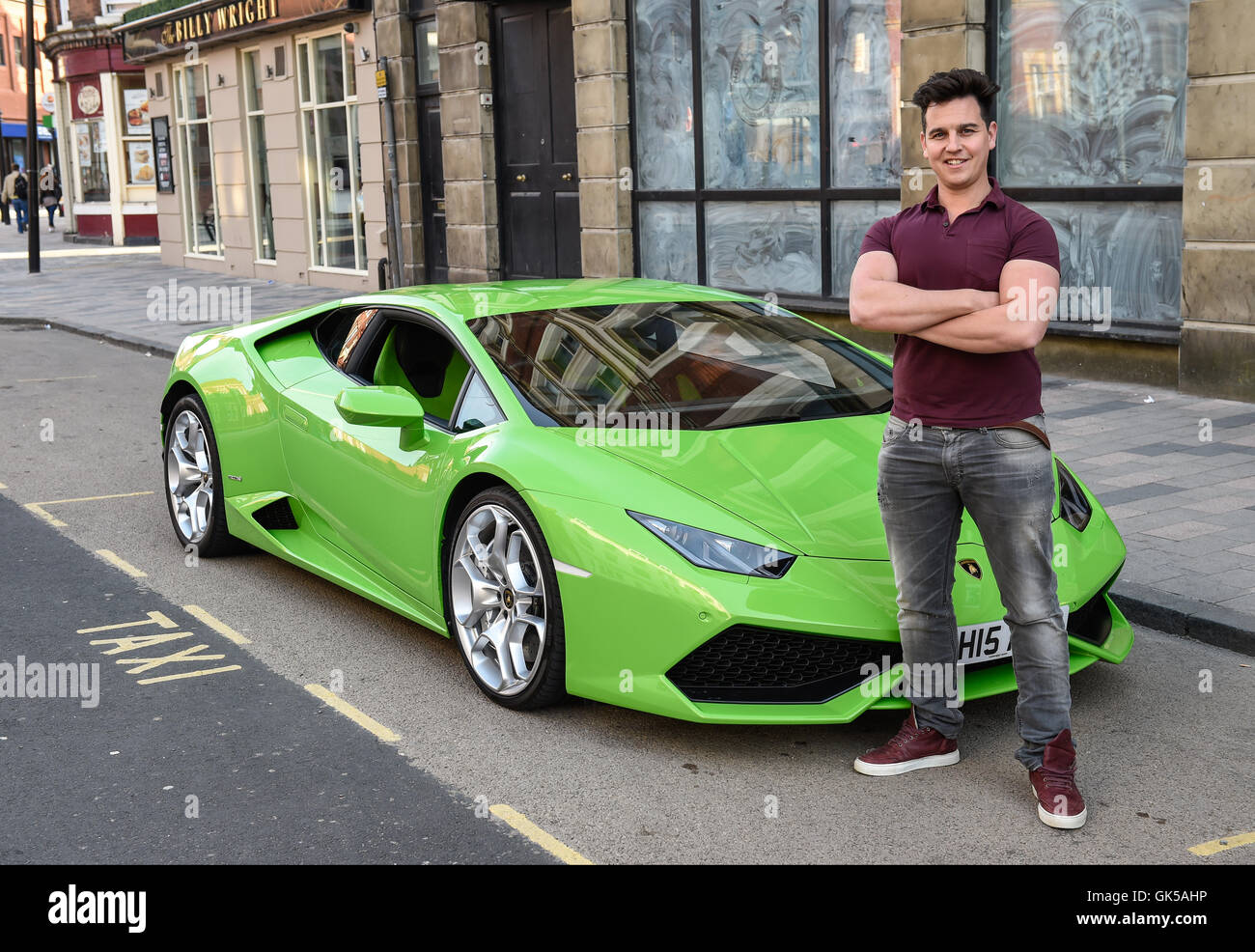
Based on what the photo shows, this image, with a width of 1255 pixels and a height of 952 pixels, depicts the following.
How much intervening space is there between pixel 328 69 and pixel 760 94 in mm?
9801

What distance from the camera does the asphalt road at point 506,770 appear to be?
3643mm

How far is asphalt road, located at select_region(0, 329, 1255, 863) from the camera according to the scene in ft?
12.0

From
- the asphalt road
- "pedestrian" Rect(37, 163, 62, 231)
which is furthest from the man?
"pedestrian" Rect(37, 163, 62, 231)

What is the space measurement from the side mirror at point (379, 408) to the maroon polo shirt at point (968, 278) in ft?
5.96

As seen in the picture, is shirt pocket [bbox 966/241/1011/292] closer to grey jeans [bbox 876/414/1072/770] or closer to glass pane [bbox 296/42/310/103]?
grey jeans [bbox 876/414/1072/770]

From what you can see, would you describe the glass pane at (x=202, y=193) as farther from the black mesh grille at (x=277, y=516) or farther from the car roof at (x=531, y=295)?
the car roof at (x=531, y=295)

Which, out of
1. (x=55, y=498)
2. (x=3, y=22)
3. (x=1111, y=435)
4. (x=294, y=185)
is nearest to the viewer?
(x=55, y=498)

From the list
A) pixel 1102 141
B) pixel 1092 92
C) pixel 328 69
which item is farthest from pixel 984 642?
pixel 328 69

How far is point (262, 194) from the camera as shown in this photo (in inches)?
939

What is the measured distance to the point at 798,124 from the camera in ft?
42.8

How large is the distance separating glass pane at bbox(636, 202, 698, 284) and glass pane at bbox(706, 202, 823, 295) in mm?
270

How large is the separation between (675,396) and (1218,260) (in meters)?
5.98

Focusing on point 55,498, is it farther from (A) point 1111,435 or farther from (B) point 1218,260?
(B) point 1218,260
